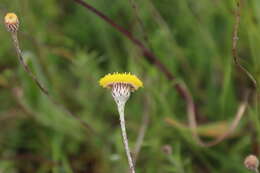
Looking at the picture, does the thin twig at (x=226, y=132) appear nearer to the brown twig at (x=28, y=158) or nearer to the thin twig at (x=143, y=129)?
the thin twig at (x=143, y=129)

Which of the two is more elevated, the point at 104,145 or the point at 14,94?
the point at 14,94

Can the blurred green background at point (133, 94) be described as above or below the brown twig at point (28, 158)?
above

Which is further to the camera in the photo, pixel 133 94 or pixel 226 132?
pixel 133 94

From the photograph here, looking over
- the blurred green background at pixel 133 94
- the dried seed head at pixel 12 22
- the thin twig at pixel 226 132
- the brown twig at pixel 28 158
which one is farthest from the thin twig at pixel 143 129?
the dried seed head at pixel 12 22

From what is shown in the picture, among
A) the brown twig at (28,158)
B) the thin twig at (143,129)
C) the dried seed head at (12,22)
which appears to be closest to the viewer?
the dried seed head at (12,22)

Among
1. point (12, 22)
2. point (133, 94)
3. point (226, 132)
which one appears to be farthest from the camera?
point (133, 94)

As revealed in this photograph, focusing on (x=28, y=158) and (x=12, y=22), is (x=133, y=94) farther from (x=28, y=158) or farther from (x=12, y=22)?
(x=12, y=22)

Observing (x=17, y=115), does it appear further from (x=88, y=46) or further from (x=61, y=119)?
(x=88, y=46)

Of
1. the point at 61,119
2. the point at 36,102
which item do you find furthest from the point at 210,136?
the point at 36,102

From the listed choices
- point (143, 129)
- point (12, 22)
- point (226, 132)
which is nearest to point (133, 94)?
point (143, 129)
